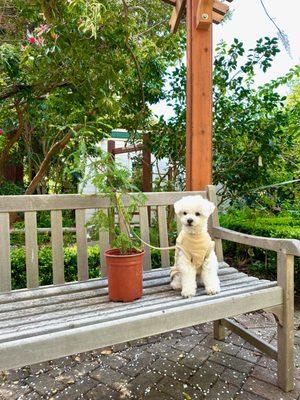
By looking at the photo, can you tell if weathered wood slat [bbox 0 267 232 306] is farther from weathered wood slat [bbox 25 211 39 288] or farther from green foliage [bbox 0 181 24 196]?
green foliage [bbox 0 181 24 196]

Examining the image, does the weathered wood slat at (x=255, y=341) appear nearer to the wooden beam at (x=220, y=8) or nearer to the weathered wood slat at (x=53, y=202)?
the weathered wood slat at (x=53, y=202)

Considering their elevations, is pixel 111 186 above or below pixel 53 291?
above

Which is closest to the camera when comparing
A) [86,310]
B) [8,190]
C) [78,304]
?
[86,310]

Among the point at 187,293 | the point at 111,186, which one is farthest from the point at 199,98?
the point at 187,293

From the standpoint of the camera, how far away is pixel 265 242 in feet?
6.85

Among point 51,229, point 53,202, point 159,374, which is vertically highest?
point 53,202

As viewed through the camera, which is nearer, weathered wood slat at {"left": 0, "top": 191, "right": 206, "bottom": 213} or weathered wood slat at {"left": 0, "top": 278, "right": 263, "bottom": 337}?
weathered wood slat at {"left": 0, "top": 278, "right": 263, "bottom": 337}

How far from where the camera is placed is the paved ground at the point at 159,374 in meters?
1.99

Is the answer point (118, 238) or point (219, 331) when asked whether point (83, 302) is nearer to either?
point (118, 238)

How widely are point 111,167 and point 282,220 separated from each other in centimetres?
261

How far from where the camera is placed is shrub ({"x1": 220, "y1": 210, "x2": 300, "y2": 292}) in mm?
3447

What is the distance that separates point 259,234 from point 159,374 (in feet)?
6.39

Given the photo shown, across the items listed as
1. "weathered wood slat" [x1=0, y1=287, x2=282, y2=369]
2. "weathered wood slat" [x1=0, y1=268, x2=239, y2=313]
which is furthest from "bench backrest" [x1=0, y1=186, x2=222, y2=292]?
"weathered wood slat" [x1=0, y1=287, x2=282, y2=369]

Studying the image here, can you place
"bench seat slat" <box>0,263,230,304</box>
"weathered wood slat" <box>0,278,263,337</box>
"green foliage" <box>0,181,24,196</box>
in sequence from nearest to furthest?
1. "weathered wood slat" <box>0,278,263,337</box>
2. "bench seat slat" <box>0,263,230,304</box>
3. "green foliage" <box>0,181,24,196</box>
